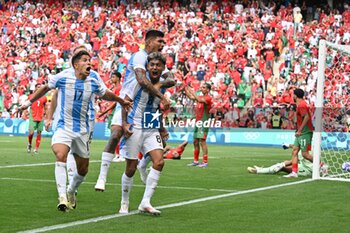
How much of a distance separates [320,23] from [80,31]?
45.7ft

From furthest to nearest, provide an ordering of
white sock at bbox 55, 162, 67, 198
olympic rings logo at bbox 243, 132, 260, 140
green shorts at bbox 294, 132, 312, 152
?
olympic rings logo at bbox 243, 132, 260, 140 → green shorts at bbox 294, 132, 312, 152 → white sock at bbox 55, 162, 67, 198

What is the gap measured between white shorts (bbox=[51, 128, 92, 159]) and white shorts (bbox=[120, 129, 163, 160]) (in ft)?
1.65

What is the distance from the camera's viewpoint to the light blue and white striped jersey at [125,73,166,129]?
10.7 m

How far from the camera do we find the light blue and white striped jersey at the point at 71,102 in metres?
10.6

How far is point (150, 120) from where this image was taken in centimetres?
1075

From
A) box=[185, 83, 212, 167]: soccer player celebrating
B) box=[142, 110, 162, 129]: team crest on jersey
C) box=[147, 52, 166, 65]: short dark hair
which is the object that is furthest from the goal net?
box=[147, 52, 166, 65]: short dark hair

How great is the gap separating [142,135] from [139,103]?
0.44m

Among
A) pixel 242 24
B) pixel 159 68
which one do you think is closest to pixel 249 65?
pixel 242 24

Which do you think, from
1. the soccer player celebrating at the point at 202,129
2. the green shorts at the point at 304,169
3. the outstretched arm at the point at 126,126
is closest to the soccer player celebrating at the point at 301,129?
the green shorts at the point at 304,169

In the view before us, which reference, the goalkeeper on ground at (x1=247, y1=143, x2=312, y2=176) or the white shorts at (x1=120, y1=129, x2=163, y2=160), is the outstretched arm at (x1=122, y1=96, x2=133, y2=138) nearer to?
the white shorts at (x1=120, y1=129, x2=163, y2=160)

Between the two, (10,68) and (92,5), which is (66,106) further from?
(92,5)

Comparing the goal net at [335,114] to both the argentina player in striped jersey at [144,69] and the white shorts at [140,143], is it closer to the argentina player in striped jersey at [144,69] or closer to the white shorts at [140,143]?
the argentina player in striped jersey at [144,69]

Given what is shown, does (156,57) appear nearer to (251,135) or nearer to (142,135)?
(142,135)

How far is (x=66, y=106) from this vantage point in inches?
419
